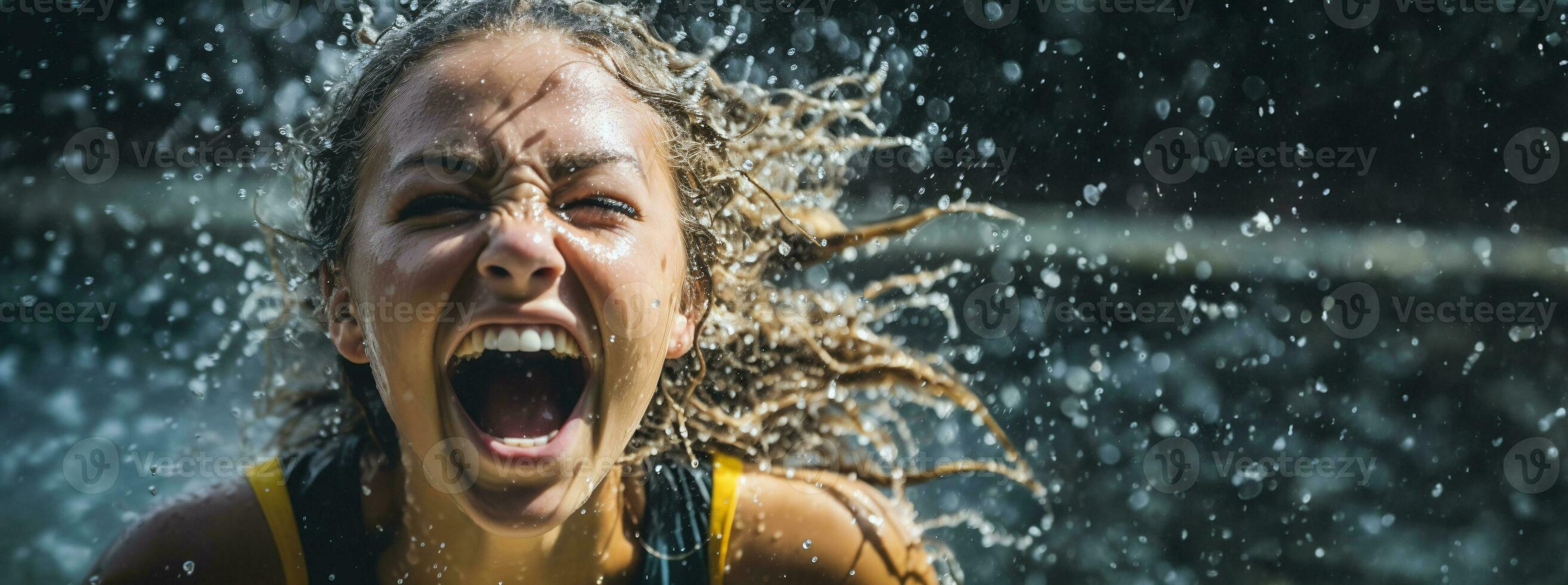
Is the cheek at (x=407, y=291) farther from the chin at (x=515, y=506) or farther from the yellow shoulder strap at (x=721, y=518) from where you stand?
the yellow shoulder strap at (x=721, y=518)

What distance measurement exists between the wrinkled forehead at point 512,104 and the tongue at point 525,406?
0.48 m

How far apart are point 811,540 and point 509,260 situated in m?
0.99

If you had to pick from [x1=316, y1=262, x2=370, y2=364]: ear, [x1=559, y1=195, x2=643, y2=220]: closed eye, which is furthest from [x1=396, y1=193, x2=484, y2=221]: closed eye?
[x1=316, y1=262, x2=370, y2=364]: ear

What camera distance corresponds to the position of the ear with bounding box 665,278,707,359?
7.04 ft

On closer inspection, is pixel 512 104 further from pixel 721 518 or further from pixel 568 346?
pixel 721 518

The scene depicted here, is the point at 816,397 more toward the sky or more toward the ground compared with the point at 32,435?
more toward the sky

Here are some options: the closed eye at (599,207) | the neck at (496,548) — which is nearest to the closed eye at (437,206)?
the closed eye at (599,207)

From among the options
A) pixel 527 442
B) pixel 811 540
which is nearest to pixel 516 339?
pixel 527 442

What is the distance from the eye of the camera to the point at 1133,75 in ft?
15.6

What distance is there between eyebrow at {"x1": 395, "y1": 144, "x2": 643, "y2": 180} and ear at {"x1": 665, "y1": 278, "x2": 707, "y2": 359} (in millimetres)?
376

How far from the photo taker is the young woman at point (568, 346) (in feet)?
5.88

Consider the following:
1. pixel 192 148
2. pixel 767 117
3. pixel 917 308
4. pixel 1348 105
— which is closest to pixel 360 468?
pixel 767 117

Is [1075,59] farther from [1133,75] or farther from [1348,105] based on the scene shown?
[1348,105]

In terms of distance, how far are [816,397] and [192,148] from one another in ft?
12.0
